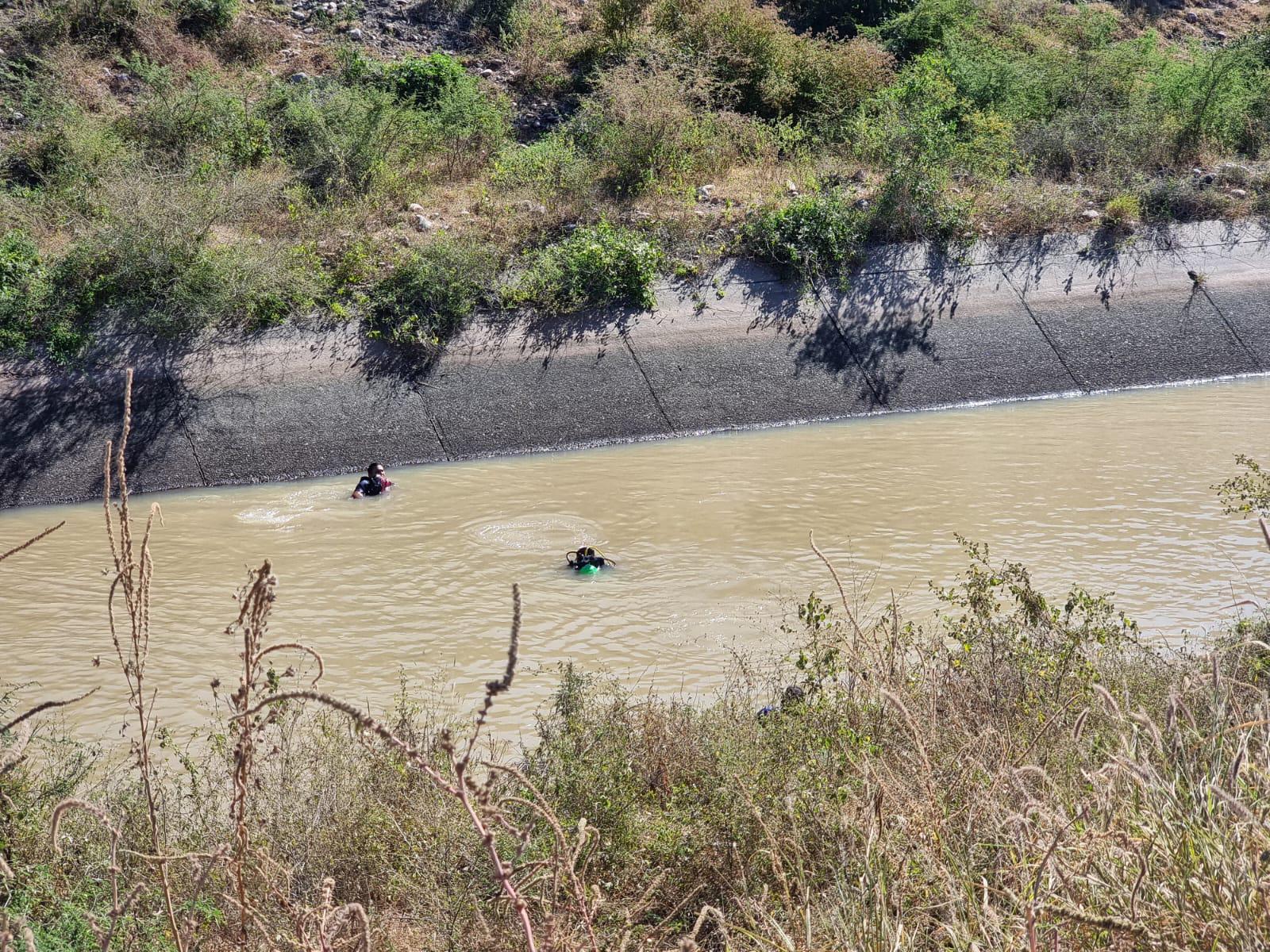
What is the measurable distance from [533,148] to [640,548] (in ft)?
34.2

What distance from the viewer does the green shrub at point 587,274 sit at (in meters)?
15.4

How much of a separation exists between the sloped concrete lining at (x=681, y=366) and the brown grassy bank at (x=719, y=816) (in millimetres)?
7685

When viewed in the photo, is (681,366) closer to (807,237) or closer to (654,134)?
(807,237)

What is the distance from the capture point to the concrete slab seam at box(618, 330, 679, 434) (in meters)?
14.7

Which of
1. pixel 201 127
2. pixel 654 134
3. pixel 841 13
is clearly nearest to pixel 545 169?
pixel 654 134

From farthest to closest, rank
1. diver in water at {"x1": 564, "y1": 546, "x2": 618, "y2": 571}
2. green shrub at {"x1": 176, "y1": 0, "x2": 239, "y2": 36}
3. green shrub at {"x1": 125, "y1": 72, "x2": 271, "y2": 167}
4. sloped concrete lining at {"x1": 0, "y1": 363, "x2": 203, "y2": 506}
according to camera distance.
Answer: green shrub at {"x1": 176, "y1": 0, "x2": 239, "y2": 36} < green shrub at {"x1": 125, "y1": 72, "x2": 271, "y2": 167} < sloped concrete lining at {"x1": 0, "y1": 363, "x2": 203, "y2": 506} < diver in water at {"x1": 564, "y1": 546, "x2": 618, "y2": 571}

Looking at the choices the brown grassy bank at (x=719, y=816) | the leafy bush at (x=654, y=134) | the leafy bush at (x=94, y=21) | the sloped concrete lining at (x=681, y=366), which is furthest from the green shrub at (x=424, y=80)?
the brown grassy bank at (x=719, y=816)

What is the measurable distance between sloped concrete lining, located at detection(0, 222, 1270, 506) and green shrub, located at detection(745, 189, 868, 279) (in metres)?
0.36

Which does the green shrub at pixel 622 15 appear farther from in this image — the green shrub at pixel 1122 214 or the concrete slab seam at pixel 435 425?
the concrete slab seam at pixel 435 425

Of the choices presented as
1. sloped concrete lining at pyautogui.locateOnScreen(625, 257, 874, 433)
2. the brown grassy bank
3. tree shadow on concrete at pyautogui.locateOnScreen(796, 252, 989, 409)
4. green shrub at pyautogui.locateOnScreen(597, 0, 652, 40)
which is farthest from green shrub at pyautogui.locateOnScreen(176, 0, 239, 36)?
the brown grassy bank

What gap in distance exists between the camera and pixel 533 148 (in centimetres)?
1856

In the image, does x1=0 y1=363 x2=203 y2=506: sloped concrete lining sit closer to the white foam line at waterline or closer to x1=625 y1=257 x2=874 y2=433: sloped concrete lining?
the white foam line at waterline

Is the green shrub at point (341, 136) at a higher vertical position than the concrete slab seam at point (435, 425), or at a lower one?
higher

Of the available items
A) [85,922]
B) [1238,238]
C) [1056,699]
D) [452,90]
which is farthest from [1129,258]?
[85,922]
